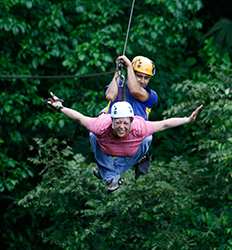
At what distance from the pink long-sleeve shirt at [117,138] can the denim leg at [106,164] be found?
9cm

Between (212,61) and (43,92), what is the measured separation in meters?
1.75

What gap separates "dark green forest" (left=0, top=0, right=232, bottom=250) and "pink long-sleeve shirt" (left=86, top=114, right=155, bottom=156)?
195 centimetres

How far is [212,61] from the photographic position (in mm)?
8992

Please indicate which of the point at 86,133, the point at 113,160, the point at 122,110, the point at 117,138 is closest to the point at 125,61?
the point at 122,110

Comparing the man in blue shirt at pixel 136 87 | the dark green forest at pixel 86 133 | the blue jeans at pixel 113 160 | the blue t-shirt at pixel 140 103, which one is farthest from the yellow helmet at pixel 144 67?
the dark green forest at pixel 86 133

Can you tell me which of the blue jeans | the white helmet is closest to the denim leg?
the blue jeans

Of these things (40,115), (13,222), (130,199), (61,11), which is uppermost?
(61,11)

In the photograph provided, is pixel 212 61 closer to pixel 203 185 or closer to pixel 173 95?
pixel 173 95

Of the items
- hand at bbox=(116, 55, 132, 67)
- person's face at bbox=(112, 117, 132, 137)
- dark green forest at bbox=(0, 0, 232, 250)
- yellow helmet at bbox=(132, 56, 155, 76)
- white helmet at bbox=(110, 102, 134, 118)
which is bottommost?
dark green forest at bbox=(0, 0, 232, 250)

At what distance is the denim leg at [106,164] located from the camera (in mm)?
5500

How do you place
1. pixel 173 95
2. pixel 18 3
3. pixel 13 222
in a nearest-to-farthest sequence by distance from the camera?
pixel 18 3
pixel 173 95
pixel 13 222

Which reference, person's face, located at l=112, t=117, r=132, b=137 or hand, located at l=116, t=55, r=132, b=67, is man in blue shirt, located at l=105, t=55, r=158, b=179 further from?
person's face, located at l=112, t=117, r=132, b=137

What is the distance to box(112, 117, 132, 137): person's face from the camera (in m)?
5.10

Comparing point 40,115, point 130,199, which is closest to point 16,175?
point 40,115
